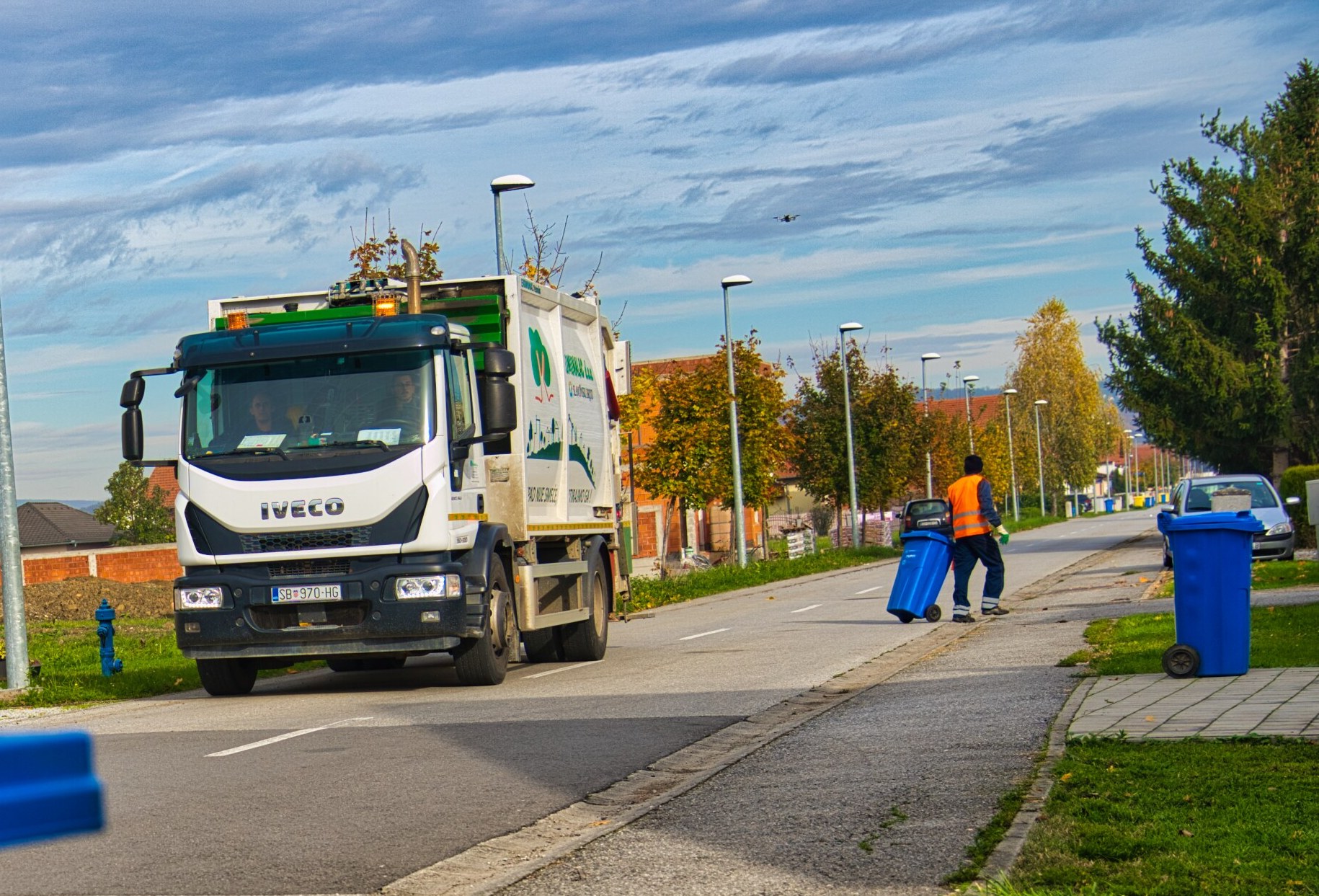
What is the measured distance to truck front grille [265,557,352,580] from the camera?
42.0ft

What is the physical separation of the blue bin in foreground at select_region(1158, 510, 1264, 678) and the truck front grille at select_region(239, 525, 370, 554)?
6.16m

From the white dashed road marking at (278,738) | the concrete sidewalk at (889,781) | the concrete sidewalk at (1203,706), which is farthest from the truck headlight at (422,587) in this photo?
the concrete sidewalk at (1203,706)

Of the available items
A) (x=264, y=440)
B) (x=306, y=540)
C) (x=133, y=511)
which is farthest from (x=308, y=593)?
(x=133, y=511)

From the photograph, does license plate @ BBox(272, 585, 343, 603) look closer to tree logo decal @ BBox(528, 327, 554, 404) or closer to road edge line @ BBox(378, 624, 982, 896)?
tree logo decal @ BBox(528, 327, 554, 404)

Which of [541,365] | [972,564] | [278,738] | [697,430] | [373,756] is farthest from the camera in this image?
[697,430]

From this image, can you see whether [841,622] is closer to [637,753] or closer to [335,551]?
[335,551]

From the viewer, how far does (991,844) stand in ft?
19.8

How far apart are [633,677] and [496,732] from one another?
381 centimetres

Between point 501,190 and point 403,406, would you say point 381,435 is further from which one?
point 501,190

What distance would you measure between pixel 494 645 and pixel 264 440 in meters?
2.57

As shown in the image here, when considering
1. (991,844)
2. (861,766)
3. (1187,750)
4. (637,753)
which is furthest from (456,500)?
(991,844)

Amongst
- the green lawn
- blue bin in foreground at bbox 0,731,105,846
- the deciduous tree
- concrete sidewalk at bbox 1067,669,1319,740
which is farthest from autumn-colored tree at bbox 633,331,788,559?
the deciduous tree

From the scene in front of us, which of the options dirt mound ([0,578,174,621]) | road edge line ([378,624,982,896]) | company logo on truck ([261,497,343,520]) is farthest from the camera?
dirt mound ([0,578,174,621])

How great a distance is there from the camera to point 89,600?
35.1m
